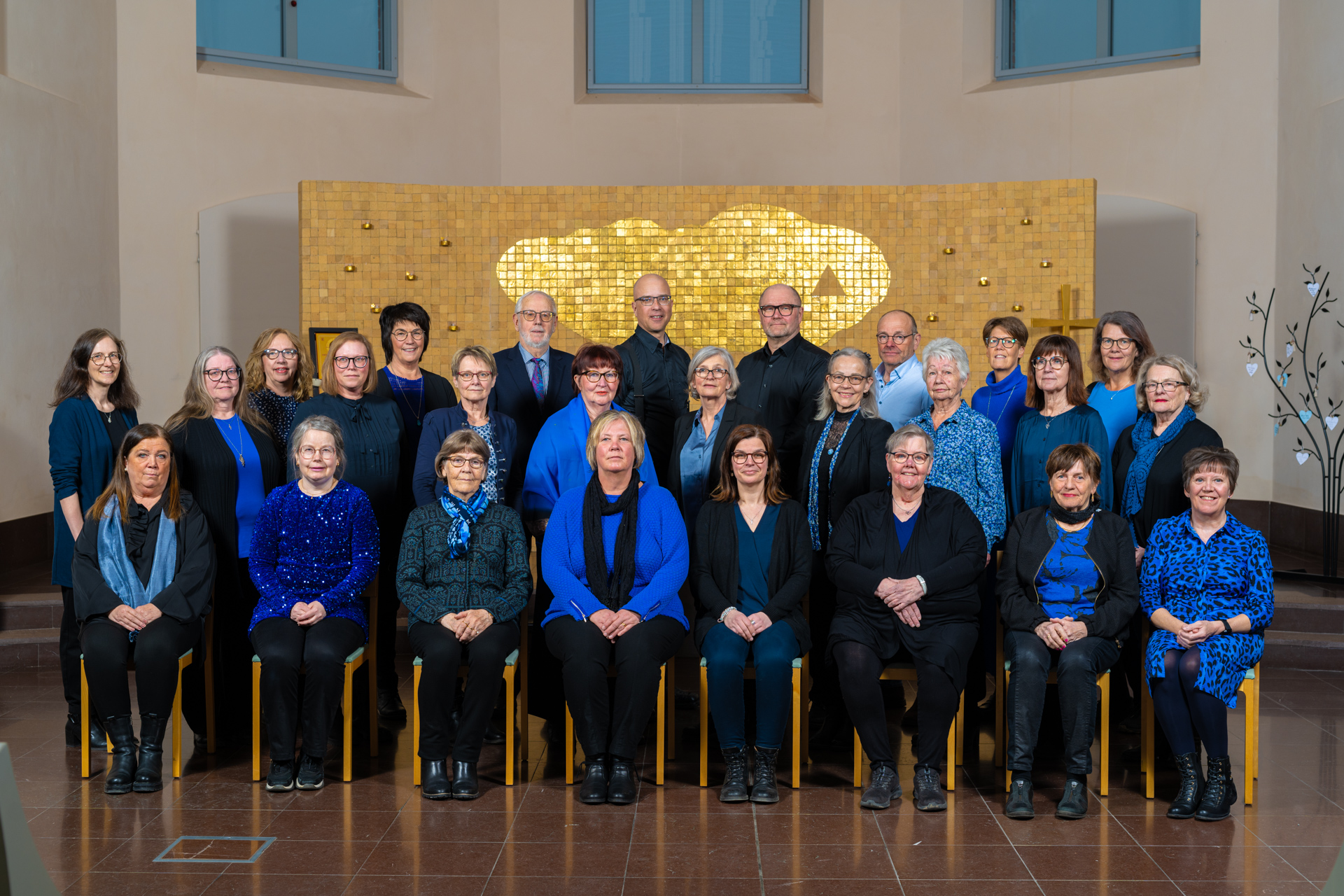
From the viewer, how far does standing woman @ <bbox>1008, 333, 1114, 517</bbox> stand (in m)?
3.77

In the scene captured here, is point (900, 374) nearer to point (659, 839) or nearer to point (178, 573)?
point (659, 839)

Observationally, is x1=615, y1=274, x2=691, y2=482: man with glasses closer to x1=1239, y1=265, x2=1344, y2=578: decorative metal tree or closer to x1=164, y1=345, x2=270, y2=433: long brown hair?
x1=164, y1=345, x2=270, y2=433: long brown hair

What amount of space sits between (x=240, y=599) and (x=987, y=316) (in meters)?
4.48

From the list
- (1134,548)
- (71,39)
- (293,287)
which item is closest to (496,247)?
(293,287)

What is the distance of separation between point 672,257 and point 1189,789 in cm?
436

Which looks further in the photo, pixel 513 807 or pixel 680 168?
pixel 680 168

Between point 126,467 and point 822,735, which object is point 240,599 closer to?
point 126,467

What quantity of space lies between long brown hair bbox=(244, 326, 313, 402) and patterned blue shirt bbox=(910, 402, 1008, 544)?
2.21 m

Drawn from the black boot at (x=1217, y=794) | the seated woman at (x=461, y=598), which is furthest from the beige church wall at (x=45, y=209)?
the black boot at (x=1217, y=794)

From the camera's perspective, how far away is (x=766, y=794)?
339 cm

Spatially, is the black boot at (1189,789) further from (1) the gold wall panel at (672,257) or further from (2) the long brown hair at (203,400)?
(1) the gold wall panel at (672,257)

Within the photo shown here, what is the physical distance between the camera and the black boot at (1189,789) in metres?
3.29

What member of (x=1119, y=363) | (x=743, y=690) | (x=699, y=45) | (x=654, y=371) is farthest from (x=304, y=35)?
(x=743, y=690)

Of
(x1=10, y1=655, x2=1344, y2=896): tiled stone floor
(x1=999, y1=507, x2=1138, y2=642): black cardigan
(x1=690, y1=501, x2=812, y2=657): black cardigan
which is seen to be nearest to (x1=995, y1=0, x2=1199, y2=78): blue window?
(x1=999, y1=507, x2=1138, y2=642): black cardigan
